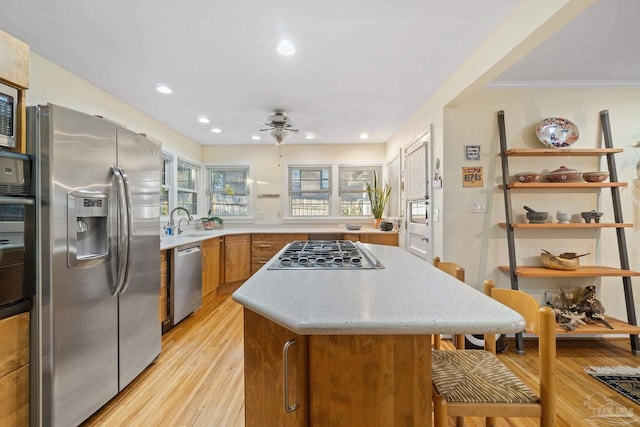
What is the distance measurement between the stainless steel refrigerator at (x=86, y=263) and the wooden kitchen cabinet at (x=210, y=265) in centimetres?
142

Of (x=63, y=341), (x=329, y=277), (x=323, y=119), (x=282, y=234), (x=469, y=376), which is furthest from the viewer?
(x=282, y=234)

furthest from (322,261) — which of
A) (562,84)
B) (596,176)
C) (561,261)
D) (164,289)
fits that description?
(562,84)

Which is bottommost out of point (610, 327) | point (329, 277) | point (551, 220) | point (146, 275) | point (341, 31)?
point (610, 327)

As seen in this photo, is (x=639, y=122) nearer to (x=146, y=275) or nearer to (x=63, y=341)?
(x=146, y=275)

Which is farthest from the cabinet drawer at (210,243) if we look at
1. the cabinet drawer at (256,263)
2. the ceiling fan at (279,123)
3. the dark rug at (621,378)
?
the dark rug at (621,378)

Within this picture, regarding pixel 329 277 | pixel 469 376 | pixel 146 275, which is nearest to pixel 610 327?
pixel 469 376

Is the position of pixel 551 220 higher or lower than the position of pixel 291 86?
lower

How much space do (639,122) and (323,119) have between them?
3.09 meters

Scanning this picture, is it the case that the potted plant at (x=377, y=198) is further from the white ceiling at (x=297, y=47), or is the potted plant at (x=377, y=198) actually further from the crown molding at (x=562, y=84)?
the crown molding at (x=562, y=84)

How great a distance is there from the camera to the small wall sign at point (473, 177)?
257 centimetres

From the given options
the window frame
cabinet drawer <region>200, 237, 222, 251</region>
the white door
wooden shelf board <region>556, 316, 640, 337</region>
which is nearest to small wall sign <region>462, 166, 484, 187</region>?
the white door

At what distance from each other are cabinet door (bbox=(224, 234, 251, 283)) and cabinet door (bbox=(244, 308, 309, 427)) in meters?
3.25

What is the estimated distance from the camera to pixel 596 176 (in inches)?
95.8

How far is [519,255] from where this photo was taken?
2.59m
